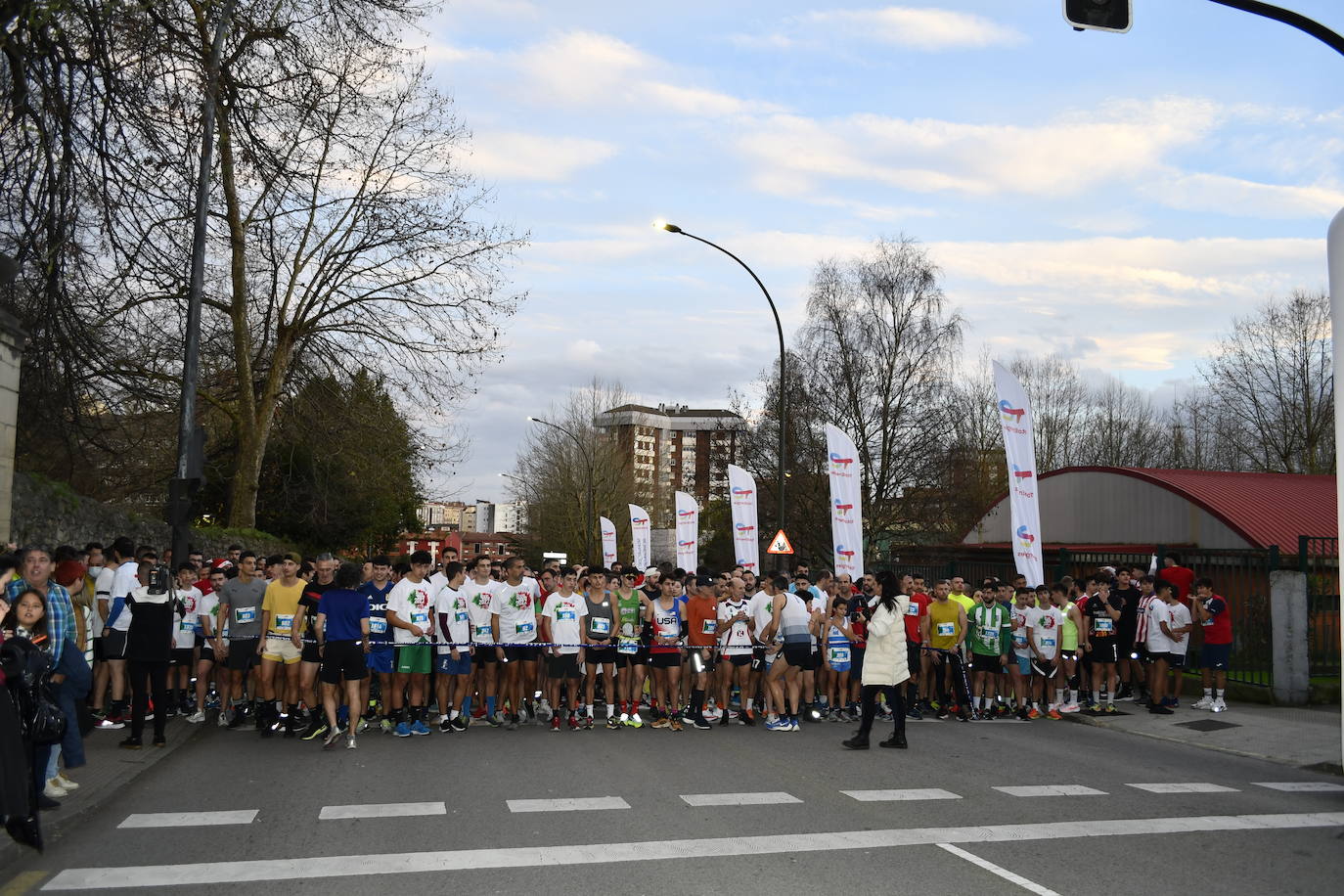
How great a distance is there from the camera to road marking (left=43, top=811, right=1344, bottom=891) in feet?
21.2

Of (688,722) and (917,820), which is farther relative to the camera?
(688,722)

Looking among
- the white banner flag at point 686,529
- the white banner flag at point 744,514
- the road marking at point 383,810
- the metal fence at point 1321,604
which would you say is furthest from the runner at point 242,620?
the white banner flag at point 686,529

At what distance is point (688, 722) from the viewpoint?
14125 mm

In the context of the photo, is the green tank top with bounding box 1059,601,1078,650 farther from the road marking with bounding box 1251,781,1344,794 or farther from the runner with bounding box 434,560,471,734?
the runner with bounding box 434,560,471,734

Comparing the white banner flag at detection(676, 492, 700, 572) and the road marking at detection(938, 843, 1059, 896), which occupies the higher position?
the white banner flag at detection(676, 492, 700, 572)

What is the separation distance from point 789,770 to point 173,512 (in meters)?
9.00

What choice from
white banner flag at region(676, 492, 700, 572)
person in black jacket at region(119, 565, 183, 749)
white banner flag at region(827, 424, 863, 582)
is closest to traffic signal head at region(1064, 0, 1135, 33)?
person in black jacket at region(119, 565, 183, 749)

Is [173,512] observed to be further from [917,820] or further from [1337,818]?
[1337,818]

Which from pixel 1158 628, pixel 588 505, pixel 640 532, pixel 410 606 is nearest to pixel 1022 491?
pixel 1158 628

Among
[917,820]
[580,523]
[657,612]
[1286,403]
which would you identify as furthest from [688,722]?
[580,523]

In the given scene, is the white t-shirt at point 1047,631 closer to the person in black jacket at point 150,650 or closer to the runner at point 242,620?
the runner at point 242,620

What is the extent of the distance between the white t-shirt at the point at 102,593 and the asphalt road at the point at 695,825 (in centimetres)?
212

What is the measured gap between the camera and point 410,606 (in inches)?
491

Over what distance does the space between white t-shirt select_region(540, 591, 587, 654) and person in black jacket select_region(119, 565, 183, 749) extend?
14.2ft
